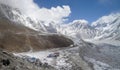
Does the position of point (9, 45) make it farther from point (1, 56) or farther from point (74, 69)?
point (1, 56)

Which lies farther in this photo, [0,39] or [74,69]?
[0,39]

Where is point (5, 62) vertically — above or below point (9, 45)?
below

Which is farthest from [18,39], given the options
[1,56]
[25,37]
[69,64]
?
[1,56]

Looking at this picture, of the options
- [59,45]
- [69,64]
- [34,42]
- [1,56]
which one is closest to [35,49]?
[34,42]

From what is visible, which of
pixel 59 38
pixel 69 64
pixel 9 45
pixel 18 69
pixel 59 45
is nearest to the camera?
pixel 18 69

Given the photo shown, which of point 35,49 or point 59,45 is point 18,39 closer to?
point 35,49

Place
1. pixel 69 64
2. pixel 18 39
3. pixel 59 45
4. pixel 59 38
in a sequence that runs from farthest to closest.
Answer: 1. pixel 59 38
2. pixel 59 45
3. pixel 18 39
4. pixel 69 64

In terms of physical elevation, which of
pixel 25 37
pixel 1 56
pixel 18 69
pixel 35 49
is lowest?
pixel 18 69

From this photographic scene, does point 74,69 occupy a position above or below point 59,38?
below

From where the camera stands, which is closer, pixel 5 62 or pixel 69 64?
pixel 5 62

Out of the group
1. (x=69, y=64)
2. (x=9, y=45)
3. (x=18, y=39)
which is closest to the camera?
(x=69, y=64)
